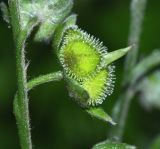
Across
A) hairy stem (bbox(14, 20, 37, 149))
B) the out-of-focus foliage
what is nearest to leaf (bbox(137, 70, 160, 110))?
the out-of-focus foliage

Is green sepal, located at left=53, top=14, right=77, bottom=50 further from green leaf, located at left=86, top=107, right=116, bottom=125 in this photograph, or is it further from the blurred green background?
the blurred green background

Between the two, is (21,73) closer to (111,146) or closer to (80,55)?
(80,55)

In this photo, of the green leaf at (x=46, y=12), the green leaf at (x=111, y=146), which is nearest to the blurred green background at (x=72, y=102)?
the green leaf at (x=111, y=146)

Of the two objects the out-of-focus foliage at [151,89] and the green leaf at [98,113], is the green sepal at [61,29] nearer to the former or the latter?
the green leaf at [98,113]

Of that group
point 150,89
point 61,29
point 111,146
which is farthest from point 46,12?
point 150,89

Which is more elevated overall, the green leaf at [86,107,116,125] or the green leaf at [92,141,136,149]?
the green leaf at [86,107,116,125]
